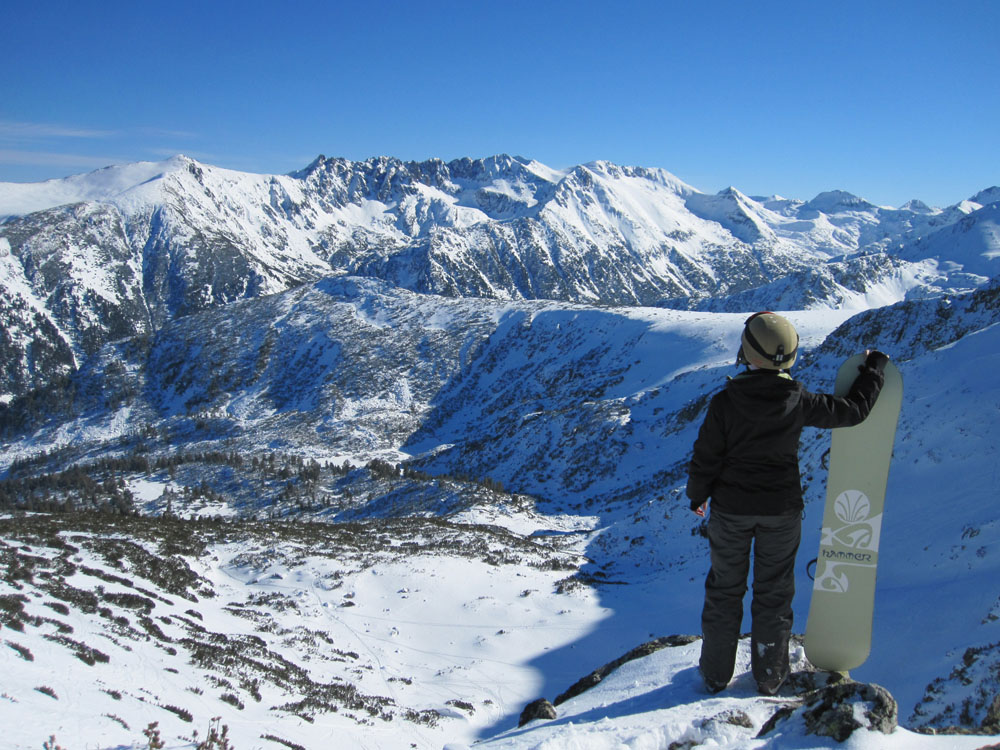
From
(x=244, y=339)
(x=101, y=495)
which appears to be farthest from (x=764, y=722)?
(x=244, y=339)

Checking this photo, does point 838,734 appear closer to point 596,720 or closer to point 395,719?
point 596,720

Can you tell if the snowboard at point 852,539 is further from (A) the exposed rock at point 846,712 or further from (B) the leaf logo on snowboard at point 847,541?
(A) the exposed rock at point 846,712

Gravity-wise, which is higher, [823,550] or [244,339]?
[244,339]

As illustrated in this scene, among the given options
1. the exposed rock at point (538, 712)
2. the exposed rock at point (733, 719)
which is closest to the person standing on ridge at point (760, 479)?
the exposed rock at point (733, 719)

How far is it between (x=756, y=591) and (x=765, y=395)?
2393 millimetres

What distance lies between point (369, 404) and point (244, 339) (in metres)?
51.3

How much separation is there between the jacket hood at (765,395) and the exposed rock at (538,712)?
510cm

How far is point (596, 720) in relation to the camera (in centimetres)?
720

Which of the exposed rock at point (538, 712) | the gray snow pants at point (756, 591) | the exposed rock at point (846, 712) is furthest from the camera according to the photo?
the exposed rock at point (538, 712)

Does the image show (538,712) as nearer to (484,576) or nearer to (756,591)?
(756,591)

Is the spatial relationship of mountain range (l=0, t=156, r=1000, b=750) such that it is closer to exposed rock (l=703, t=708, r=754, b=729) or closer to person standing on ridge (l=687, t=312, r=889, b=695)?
exposed rock (l=703, t=708, r=754, b=729)

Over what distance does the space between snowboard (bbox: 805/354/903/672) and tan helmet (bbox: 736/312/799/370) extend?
4.67 ft

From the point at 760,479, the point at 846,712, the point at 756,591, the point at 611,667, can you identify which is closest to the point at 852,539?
the point at 756,591

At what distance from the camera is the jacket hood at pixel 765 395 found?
6125mm
